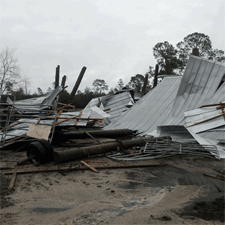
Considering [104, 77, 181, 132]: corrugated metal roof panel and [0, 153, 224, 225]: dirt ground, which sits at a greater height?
[104, 77, 181, 132]: corrugated metal roof panel

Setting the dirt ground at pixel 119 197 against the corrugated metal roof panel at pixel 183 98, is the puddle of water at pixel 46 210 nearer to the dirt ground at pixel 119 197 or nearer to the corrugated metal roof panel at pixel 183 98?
the dirt ground at pixel 119 197

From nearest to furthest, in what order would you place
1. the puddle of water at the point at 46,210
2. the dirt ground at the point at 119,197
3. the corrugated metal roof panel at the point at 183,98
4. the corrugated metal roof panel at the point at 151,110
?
1. the dirt ground at the point at 119,197
2. the puddle of water at the point at 46,210
3. the corrugated metal roof panel at the point at 183,98
4. the corrugated metal roof panel at the point at 151,110

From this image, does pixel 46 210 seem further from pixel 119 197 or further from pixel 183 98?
pixel 183 98

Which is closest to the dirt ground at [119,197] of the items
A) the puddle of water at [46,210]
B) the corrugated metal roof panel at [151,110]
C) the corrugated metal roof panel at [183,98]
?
the puddle of water at [46,210]

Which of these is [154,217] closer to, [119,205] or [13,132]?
[119,205]

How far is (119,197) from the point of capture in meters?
4.12

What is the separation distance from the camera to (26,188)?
14.8 feet

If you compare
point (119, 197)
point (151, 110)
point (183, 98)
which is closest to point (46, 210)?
point (119, 197)

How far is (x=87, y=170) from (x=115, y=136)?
548 cm

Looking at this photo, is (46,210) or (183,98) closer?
(46,210)

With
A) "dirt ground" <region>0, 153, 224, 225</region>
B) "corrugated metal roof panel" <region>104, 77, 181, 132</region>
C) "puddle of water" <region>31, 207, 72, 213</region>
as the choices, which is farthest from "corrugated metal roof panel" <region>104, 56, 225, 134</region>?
"puddle of water" <region>31, 207, 72, 213</region>

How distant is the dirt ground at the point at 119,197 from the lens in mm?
3301

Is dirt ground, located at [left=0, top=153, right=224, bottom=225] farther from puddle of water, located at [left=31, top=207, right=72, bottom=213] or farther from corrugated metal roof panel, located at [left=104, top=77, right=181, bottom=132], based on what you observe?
corrugated metal roof panel, located at [left=104, top=77, right=181, bottom=132]

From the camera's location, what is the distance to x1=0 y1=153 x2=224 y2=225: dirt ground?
10.8ft
